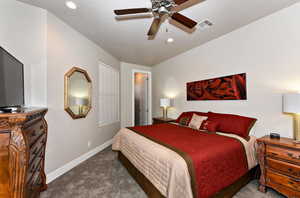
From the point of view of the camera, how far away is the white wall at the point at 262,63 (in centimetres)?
190

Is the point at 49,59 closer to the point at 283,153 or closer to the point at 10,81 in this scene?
the point at 10,81

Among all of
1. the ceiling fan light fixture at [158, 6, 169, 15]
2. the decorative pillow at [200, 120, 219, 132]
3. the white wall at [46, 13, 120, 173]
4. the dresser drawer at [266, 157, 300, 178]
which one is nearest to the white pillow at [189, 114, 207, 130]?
the decorative pillow at [200, 120, 219, 132]

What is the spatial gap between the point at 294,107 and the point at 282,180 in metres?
0.96

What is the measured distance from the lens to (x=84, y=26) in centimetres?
239

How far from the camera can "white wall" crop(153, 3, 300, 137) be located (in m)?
1.90

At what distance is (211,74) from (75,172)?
353 centimetres

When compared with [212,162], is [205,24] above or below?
above

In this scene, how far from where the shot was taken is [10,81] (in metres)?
1.33

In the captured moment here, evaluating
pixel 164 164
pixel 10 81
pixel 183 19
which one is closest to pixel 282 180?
pixel 164 164

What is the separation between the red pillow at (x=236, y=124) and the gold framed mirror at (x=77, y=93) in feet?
9.21

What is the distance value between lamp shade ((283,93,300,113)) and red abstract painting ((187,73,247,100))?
2.30ft

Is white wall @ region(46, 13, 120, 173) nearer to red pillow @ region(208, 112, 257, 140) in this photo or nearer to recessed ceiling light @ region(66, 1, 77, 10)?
recessed ceiling light @ region(66, 1, 77, 10)

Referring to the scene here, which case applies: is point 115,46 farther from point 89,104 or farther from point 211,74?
point 211,74

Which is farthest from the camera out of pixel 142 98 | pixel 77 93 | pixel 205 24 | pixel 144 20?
pixel 142 98
